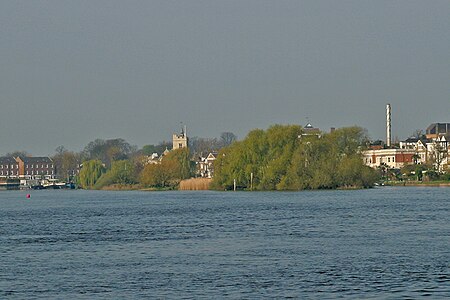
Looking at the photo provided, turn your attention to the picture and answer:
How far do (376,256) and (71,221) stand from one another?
99.2 feet

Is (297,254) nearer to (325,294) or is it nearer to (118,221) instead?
(325,294)

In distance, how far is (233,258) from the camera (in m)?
32.6

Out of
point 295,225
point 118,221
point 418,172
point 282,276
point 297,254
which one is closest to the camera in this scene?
point 282,276

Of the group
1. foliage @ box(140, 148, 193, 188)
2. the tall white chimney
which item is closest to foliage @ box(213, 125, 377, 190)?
foliage @ box(140, 148, 193, 188)

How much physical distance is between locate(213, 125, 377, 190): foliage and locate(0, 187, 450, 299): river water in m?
48.9

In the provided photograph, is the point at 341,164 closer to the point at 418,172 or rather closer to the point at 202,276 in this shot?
the point at 418,172

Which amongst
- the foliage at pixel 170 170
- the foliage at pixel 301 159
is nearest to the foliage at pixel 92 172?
the foliage at pixel 170 170

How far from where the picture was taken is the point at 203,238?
4134 cm

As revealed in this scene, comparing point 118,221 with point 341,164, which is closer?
point 118,221

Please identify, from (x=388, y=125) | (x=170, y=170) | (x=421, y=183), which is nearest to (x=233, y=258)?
(x=421, y=183)

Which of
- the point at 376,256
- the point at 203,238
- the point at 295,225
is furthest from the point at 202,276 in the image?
the point at 295,225

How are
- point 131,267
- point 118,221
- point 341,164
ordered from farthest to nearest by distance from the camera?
point 341,164, point 118,221, point 131,267

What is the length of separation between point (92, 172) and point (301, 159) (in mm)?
80224

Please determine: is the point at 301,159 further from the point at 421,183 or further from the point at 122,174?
the point at 122,174
